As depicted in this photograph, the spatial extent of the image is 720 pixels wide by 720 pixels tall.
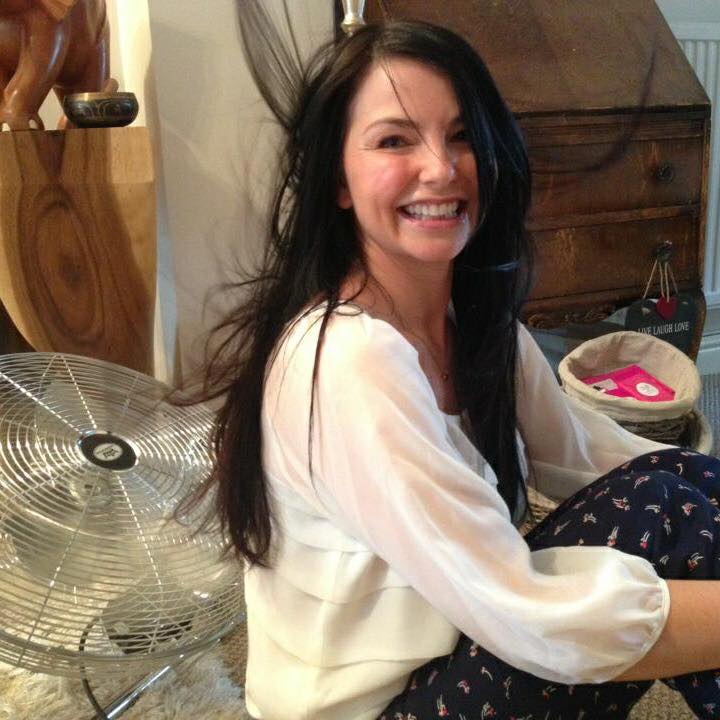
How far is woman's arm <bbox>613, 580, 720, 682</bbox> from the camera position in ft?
2.28

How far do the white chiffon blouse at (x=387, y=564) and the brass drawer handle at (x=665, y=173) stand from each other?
1.01 m

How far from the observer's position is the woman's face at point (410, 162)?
0.79 metres

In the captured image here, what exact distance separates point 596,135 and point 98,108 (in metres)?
0.86

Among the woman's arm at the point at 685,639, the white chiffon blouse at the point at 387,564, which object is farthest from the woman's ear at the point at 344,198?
the woman's arm at the point at 685,639

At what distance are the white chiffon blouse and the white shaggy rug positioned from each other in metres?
0.26

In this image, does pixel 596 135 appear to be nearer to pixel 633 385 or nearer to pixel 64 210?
pixel 633 385

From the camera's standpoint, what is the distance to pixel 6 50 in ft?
4.14

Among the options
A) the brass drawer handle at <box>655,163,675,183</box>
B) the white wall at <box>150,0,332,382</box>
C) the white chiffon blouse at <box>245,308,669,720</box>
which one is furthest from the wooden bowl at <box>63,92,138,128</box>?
the brass drawer handle at <box>655,163,675,183</box>

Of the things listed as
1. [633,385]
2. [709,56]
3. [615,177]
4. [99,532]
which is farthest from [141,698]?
[709,56]

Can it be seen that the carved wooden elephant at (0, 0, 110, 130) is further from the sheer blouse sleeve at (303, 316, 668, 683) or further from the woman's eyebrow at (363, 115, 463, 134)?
the sheer blouse sleeve at (303, 316, 668, 683)

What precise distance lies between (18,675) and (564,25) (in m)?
1.43

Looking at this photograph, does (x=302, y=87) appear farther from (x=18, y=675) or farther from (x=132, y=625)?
(x=18, y=675)

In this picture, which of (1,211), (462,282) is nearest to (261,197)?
(1,211)

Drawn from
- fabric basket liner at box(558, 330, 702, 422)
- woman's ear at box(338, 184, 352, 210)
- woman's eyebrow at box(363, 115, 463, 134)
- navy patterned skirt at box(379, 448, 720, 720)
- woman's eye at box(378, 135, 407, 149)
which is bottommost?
fabric basket liner at box(558, 330, 702, 422)
